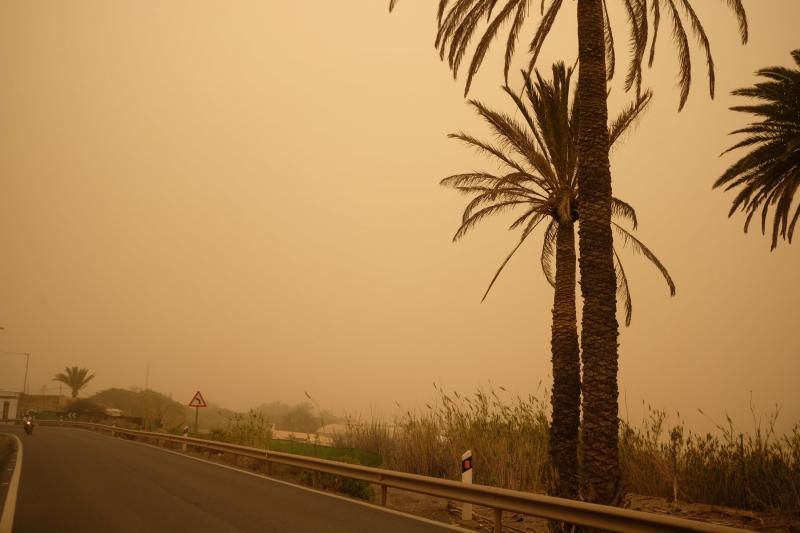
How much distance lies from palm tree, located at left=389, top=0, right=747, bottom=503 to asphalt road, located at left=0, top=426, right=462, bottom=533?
3530mm

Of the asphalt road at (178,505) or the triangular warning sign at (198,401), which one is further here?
the triangular warning sign at (198,401)

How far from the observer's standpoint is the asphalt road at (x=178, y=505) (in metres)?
8.04

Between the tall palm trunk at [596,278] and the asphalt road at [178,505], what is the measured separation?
334cm

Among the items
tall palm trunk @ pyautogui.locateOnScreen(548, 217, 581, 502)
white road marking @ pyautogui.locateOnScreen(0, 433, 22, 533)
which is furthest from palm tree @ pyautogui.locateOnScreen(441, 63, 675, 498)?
white road marking @ pyautogui.locateOnScreen(0, 433, 22, 533)

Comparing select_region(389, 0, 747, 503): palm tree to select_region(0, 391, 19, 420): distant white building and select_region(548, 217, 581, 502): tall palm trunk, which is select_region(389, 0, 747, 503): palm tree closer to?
select_region(548, 217, 581, 502): tall palm trunk

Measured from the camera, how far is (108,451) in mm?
22031

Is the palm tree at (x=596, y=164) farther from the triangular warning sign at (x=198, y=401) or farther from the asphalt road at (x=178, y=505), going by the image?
the triangular warning sign at (x=198, y=401)

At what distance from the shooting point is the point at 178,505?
9656mm

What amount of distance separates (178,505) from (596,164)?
9671 millimetres

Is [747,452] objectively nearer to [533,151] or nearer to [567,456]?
[567,456]

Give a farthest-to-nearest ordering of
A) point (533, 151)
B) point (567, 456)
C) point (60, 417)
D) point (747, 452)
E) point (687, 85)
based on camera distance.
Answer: point (60, 417) < point (533, 151) < point (687, 85) < point (567, 456) < point (747, 452)

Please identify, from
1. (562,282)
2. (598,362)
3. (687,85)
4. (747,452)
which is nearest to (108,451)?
(562,282)

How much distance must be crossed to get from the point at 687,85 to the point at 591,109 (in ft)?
12.2

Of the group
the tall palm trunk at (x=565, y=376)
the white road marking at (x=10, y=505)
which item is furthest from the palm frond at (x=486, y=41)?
the white road marking at (x=10, y=505)
